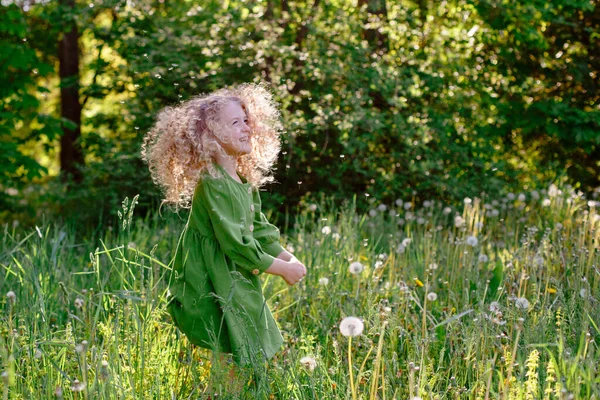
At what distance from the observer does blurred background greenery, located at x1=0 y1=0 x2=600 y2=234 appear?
6.78 meters

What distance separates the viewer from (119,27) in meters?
7.70

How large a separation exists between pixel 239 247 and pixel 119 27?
18.8 ft

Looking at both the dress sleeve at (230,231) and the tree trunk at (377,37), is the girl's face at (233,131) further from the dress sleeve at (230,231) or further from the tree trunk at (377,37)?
the tree trunk at (377,37)

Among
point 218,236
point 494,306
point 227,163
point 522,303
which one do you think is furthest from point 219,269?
point 522,303

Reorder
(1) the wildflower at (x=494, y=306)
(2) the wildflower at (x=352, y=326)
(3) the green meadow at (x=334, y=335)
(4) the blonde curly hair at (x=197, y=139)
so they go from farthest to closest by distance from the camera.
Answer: (4) the blonde curly hair at (x=197, y=139)
(1) the wildflower at (x=494, y=306)
(3) the green meadow at (x=334, y=335)
(2) the wildflower at (x=352, y=326)

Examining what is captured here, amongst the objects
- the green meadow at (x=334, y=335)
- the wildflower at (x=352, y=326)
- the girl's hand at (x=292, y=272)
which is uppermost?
the wildflower at (x=352, y=326)

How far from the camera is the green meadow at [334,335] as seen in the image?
222cm

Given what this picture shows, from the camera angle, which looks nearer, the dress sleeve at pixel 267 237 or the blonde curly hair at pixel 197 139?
the blonde curly hair at pixel 197 139

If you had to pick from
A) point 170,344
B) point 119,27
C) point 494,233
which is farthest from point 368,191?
point 170,344

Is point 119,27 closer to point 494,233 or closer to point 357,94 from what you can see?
point 357,94

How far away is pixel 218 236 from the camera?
2701 millimetres

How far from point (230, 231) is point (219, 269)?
19 cm

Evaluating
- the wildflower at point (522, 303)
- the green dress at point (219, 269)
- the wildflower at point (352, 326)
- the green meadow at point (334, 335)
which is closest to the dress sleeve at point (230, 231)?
the green dress at point (219, 269)

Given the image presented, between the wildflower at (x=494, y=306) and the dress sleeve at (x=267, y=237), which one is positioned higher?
Result: the dress sleeve at (x=267, y=237)
